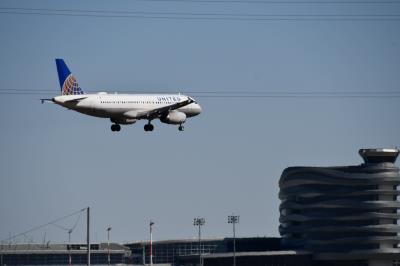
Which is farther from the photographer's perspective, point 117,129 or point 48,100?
point 117,129

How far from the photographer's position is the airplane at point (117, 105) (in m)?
167

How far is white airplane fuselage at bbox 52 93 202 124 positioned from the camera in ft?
546

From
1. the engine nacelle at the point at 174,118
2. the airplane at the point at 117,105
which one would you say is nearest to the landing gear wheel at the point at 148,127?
the airplane at the point at 117,105

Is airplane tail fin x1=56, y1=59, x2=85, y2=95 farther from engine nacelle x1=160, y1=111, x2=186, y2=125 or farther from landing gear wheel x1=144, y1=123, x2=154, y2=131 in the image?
engine nacelle x1=160, y1=111, x2=186, y2=125

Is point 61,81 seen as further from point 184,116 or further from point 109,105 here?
point 184,116

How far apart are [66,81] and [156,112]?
608 inches

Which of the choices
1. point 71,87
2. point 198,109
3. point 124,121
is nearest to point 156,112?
point 124,121

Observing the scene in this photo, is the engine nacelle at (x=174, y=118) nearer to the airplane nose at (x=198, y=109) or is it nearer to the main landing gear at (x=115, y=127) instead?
the main landing gear at (x=115, y=127)

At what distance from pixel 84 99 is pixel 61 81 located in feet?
19.5

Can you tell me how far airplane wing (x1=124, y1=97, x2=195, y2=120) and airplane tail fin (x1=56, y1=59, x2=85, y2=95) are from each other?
9399mm

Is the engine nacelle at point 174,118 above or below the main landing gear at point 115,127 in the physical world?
above

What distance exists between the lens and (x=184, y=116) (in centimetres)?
17212

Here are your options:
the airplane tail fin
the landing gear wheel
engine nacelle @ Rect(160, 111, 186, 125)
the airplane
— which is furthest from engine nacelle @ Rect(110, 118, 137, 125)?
the airplane tail fin

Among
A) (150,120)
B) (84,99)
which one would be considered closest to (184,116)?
(150,120)
